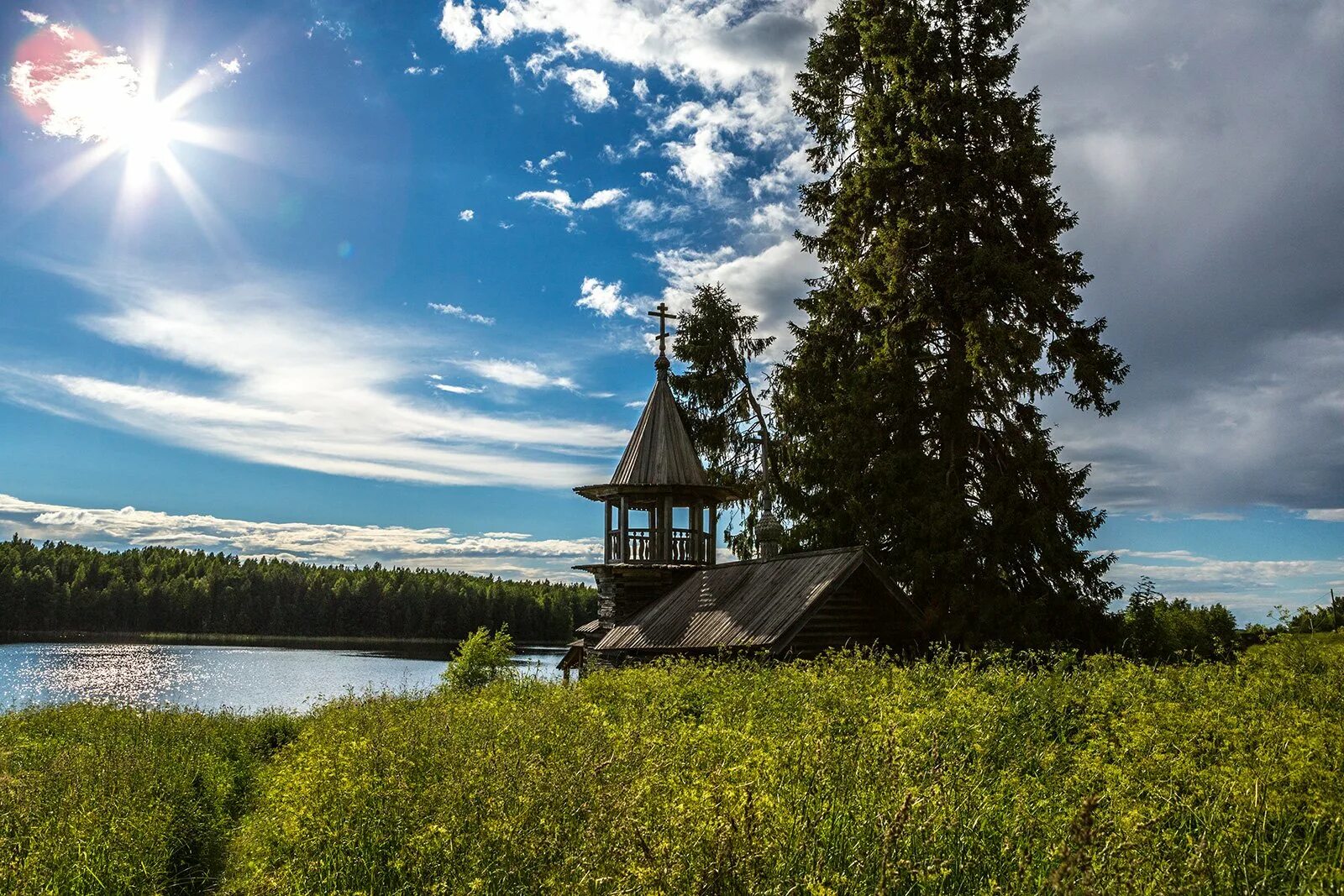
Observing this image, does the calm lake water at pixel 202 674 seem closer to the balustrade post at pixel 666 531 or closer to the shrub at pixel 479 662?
the shrub at pixel 479 662

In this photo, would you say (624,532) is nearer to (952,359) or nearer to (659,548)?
(659,548)

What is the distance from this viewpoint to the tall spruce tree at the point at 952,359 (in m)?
19.9

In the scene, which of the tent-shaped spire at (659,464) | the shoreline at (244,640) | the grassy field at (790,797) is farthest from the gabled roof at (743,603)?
the shoreline at (244,640)

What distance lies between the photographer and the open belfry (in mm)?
17703

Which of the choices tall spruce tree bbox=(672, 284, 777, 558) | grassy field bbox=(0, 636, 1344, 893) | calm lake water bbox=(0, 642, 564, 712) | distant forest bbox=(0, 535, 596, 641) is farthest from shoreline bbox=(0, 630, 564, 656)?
grassy field bbox=(0, 636, 1344, 893)

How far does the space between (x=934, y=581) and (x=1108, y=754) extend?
13014 millimetres

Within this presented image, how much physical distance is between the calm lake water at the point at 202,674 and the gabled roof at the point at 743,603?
2.98m

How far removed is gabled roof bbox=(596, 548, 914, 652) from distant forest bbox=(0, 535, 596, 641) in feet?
269

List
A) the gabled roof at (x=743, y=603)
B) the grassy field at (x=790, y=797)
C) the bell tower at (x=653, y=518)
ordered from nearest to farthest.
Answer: the grassy field at (x=790, y=797), the gabled roof at (x=743, y=603), the bell tower at (x=653, y=518)

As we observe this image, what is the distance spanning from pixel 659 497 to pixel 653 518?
0.69 meters

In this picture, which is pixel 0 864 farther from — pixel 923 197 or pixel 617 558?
pixel 923 197

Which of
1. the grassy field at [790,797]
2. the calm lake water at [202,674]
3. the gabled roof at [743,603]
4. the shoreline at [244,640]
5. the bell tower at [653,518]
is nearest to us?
the grassy field at [790,797]

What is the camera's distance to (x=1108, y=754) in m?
7.32

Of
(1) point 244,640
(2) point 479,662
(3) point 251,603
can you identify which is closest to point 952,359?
(2) point 479,662
